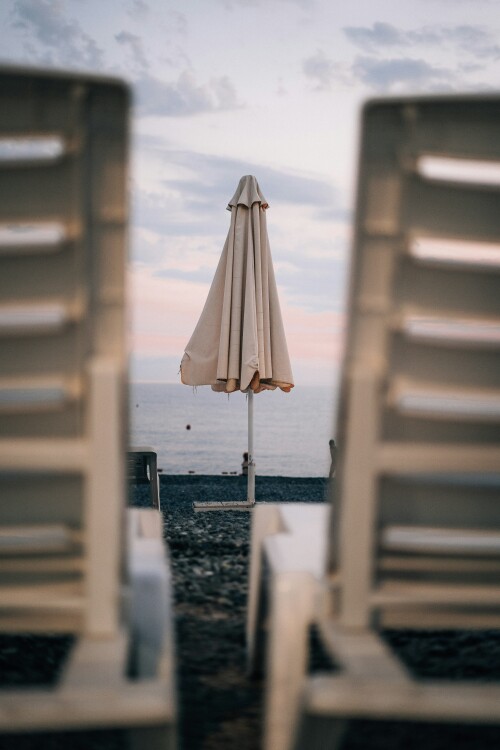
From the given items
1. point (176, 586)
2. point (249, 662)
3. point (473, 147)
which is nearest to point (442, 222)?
point (473, 147)

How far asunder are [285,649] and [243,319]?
488 centimetres

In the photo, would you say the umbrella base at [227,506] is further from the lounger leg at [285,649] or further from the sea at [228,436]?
the sea at [228,436]

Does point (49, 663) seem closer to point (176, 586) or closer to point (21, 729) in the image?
point (176, 586)

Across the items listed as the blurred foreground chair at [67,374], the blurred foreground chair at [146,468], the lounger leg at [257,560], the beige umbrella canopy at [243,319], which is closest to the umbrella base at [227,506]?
the beige umbrella canopy at [243,319]

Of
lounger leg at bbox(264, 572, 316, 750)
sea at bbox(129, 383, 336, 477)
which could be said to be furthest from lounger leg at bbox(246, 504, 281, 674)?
sea at bbox(129, 383, 336, 477)

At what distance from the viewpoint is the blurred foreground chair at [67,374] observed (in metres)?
1.00

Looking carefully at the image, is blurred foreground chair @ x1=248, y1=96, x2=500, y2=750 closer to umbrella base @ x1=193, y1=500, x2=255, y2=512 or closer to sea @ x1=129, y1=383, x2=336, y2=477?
umbrella base @ x1=193, y1=500, x2=255, y2=512

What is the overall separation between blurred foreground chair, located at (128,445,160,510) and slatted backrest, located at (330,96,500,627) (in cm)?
343

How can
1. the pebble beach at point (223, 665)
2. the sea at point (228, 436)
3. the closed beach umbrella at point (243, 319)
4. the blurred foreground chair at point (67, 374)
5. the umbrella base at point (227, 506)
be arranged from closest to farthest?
the blurred foreground chair at point (67, 374) < the pebble beach at point (223, 665) < the closed beach umbrella at point (243, 319) < the umbrella base at point (227, 506) < the sea at point (228, 436)

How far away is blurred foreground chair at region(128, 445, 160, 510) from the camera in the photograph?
470 cm

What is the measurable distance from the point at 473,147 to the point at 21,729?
1.05m

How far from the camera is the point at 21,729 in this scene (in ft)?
2.82

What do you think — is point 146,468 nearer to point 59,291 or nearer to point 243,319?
point 243,319

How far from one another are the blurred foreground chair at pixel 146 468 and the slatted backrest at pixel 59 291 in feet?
11.0
